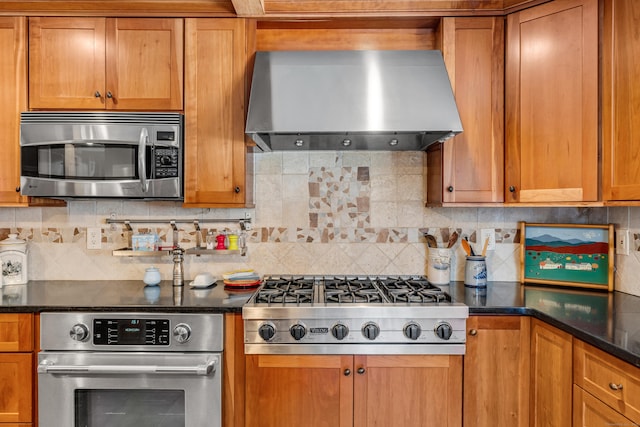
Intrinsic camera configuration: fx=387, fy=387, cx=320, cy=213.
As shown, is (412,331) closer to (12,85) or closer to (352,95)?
(352,95)

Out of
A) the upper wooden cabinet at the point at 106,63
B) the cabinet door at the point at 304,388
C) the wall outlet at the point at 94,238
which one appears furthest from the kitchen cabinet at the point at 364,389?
the upper wooden cabinet at the point at 106,63

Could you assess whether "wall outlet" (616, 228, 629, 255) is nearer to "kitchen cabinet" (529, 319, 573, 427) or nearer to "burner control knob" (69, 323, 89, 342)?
"kitchen cabinet" (529, 319, 573, 427)

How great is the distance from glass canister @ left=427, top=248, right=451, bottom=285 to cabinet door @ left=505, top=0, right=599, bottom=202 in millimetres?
453

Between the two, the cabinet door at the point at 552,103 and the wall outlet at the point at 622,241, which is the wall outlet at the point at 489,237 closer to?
the cabinet door at the point at 552,103

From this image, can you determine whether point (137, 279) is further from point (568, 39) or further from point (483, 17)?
point (568, 39)

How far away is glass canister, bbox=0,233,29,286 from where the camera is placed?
84.5 inches

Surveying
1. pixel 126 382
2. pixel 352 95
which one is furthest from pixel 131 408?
pixel 352 95

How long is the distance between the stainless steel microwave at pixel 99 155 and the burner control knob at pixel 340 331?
104 cm

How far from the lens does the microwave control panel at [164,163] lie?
6.42 ft

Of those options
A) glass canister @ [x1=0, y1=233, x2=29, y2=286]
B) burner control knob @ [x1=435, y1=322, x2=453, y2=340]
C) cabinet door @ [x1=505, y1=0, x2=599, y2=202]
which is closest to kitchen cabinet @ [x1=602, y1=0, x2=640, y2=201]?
cabinet door @ [x1=505, y1=0, x2=599, y2=202]

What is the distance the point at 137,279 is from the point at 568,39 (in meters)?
2.61

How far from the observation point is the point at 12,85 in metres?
1.99

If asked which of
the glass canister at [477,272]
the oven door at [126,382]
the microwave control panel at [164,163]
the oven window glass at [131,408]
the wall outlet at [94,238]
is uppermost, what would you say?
the microwave control panel at [164,163]

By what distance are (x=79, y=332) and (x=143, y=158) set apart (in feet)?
2.75
